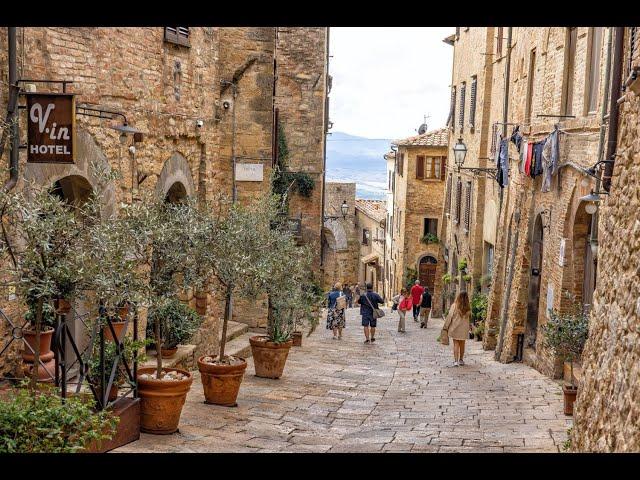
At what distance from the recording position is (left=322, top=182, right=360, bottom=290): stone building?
45812 mm

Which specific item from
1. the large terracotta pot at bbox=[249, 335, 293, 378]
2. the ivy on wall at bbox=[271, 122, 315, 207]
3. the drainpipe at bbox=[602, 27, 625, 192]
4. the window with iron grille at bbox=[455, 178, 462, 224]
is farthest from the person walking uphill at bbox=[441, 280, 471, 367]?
the window with iron grille at bbox=[455, 178, 462, 224]

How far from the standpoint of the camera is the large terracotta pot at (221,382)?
9992 millimetres

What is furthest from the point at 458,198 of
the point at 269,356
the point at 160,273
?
the point at 160,273

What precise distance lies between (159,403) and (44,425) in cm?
278

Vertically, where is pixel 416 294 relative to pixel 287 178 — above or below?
→ below

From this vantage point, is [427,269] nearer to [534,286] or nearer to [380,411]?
[534,286]

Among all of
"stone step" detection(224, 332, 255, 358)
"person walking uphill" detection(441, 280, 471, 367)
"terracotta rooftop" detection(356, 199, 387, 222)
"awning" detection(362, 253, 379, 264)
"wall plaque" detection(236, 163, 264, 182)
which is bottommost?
"awning" detection(362, 253, 379, 264)

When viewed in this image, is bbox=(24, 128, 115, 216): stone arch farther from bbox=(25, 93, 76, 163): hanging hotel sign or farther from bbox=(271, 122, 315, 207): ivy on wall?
bbox=(271, 122, 315, 207): ivy on wall

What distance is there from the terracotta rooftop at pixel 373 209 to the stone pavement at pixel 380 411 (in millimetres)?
35078

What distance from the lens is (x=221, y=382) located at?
10039 mm

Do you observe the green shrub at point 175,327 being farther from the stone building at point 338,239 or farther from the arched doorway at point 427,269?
the stone building at point 338,239

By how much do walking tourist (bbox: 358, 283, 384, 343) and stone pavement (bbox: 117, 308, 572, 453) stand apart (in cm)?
227

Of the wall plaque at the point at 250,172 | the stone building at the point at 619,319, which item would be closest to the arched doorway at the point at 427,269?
the wall plaque at the point at 250,172
